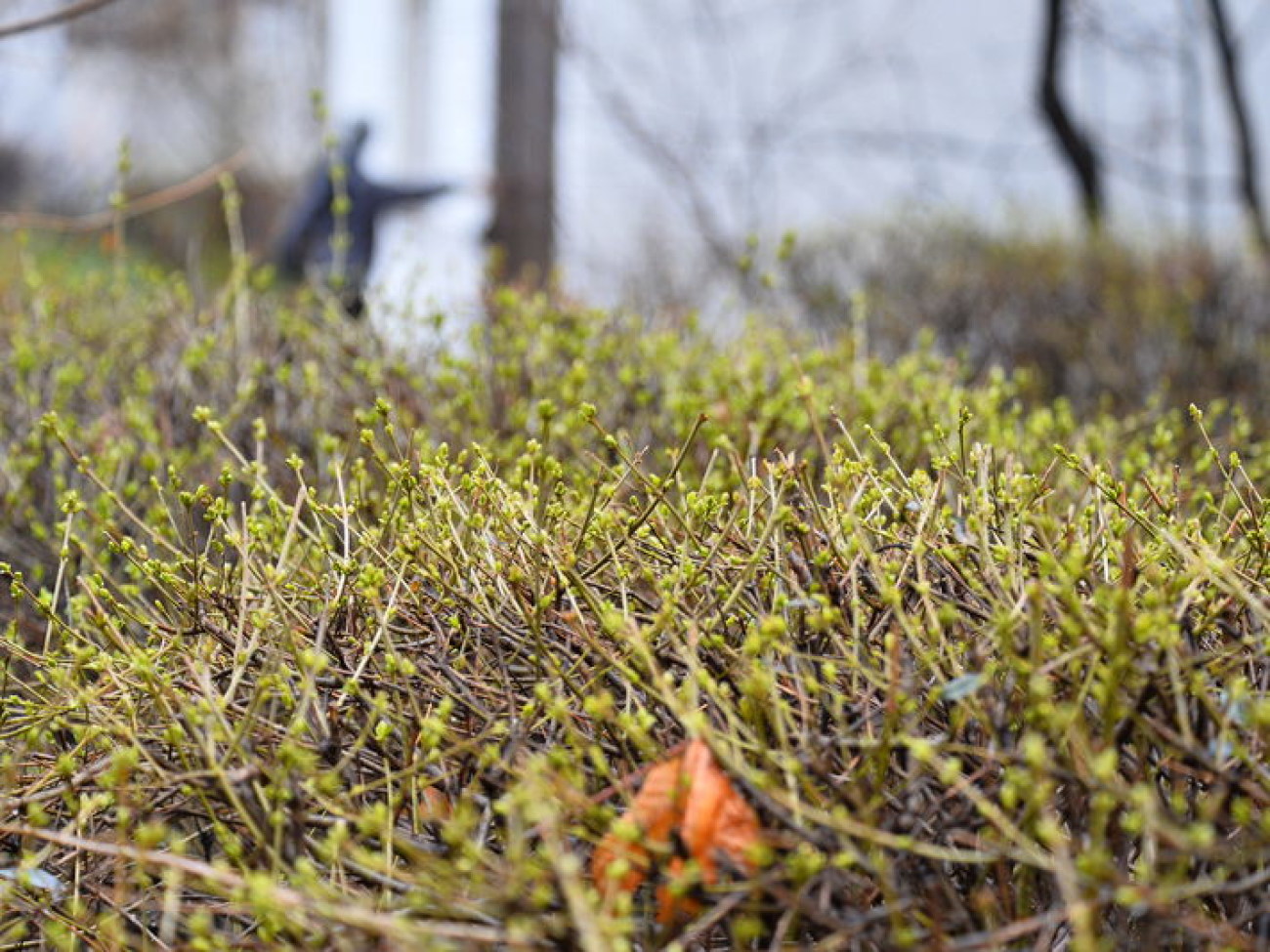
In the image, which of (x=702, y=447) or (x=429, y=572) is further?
(x=702, y=447)

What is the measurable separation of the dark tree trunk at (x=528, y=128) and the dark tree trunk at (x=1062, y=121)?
3.45 meters

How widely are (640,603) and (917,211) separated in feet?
25.7

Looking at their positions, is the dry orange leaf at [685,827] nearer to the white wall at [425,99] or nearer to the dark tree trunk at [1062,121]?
the dark tree trunk at [1062,121]

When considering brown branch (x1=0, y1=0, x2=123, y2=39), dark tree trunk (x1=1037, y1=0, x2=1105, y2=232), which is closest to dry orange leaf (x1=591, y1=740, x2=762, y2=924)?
brown branch (x1=0, y1=0, x2=123, y2=39)

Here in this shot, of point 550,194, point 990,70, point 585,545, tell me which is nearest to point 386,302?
point 585,545

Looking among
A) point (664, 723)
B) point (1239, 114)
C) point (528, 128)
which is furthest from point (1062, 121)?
point (664, 723)

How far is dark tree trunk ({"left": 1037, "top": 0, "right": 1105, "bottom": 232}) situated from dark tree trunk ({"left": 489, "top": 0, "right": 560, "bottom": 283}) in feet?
11.3

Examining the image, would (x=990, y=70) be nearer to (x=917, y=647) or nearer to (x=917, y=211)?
(x=917, y=211)

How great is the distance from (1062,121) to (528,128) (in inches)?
152

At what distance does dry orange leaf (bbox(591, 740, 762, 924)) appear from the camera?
140 centimetres

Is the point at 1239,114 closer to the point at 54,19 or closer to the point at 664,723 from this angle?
the point at 54,19

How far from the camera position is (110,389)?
363 centimetres

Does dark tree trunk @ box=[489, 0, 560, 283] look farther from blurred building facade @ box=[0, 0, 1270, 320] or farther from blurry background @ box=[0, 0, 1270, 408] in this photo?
blurred building facade @ box=[0, 0, 1270, 320]

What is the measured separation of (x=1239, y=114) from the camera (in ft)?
30.5
